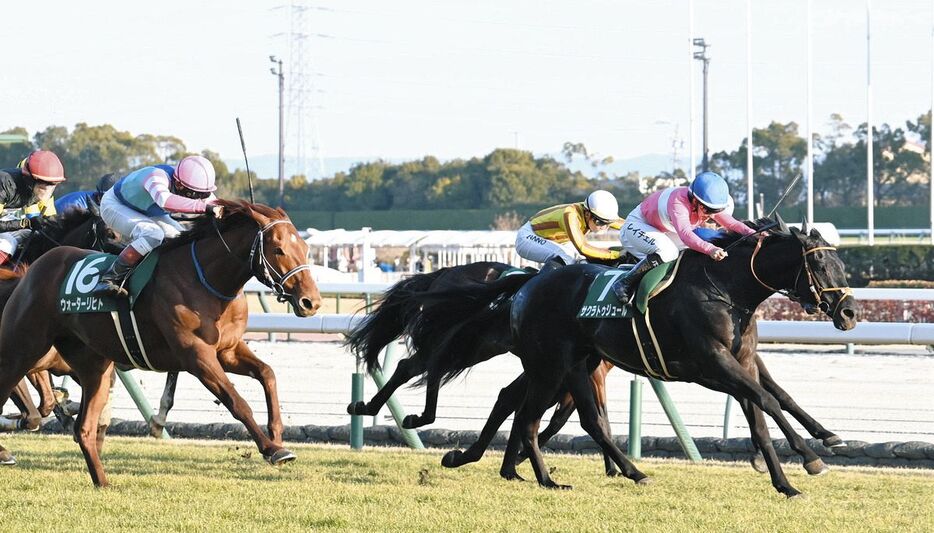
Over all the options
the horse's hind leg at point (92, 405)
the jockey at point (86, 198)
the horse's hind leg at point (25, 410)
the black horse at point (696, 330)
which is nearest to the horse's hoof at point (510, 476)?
the black horse at point (696, 330)

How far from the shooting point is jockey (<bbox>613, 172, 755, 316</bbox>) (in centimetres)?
686

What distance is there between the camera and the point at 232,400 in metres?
6.62

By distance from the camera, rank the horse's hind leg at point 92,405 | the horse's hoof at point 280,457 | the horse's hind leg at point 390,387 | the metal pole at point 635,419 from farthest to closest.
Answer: the metal pole at point 635,419 < the horse's hind leg at point 390,387 < the horse's hind leg at point 92,405 < the horse's hoof at point 280,457

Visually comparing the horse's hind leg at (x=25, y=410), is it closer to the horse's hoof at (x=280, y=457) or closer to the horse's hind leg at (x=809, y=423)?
the horse's hoof at (x=280, y=457)

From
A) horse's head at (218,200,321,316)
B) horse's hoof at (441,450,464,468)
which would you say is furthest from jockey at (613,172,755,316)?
horse's head at (218,200,321,316)

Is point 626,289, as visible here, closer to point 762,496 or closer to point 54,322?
point 762,496

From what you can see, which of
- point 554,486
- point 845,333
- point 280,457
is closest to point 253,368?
point 280,457

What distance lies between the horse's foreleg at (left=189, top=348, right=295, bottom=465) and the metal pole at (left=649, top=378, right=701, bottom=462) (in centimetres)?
252

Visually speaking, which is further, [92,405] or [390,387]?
[390,387]

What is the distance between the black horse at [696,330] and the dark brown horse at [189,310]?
115 cm

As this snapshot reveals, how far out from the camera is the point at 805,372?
13.3m

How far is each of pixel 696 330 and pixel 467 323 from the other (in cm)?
148

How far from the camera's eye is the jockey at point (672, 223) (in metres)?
6.86

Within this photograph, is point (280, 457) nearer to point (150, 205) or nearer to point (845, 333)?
point (150, 205)
